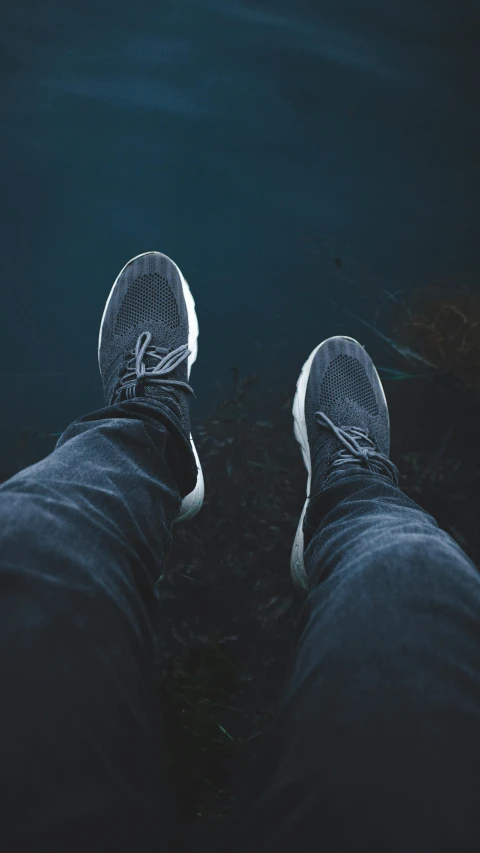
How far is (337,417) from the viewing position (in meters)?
1.03

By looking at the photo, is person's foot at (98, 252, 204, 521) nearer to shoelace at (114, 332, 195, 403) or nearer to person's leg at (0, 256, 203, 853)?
shoelace at (114, 332, 195, 403)

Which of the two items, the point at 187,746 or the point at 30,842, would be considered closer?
the point at 30,842

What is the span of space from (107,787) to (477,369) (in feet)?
3.58

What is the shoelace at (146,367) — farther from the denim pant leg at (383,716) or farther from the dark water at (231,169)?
the denim pant leg at (383,716)

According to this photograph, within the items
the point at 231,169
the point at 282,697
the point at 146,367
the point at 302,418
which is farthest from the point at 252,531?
the point at 231,169

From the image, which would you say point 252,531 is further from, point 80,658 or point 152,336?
point 80,658

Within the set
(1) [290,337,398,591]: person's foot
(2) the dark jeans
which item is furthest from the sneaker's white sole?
(2) the dark jeans

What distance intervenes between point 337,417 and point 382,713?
0.68 metres

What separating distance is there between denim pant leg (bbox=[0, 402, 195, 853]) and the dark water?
61 centimetres

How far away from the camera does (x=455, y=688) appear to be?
42cm

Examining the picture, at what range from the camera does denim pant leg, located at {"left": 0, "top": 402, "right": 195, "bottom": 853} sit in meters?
0.37

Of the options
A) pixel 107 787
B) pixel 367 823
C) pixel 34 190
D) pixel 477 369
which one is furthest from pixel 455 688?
pixel 34 190

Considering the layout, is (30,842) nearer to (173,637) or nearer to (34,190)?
(173,637)

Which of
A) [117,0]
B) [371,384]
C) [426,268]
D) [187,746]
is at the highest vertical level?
[117,0]
